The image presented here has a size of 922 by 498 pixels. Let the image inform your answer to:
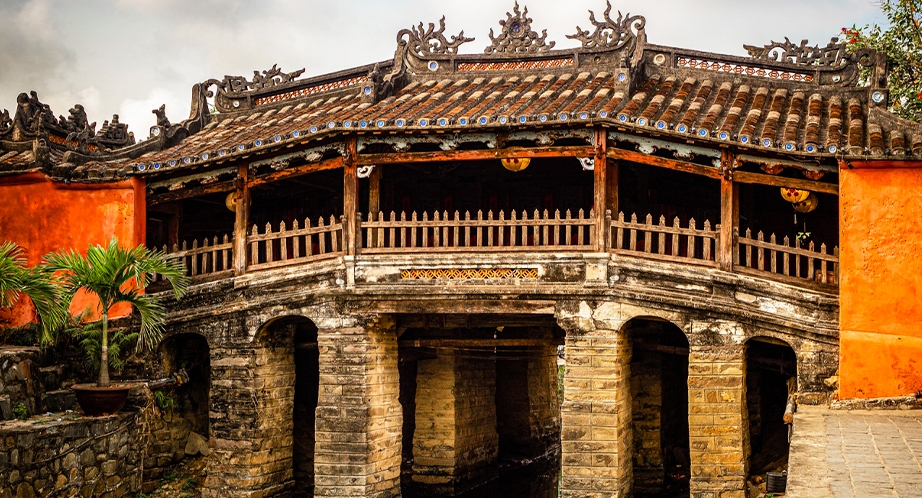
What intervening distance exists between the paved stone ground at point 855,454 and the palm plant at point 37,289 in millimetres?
9669

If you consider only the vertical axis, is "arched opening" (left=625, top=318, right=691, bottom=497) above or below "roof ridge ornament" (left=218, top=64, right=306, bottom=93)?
below

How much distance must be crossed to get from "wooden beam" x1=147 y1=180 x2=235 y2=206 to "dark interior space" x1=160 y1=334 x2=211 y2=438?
2254mm

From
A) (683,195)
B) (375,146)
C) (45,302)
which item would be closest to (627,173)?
(683,195)

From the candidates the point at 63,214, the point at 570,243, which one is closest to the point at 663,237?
the point at 570,243

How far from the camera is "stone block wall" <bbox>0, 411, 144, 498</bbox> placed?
11977mm

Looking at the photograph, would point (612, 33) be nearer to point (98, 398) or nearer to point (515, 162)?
point (515, 162)

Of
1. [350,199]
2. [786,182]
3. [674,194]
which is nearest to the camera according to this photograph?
[786,182]

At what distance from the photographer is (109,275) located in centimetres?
1363

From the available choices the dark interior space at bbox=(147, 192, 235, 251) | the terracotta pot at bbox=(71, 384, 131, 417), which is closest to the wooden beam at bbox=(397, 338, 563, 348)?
the terracotta pot at bbox=(71, 384, 131, 417)

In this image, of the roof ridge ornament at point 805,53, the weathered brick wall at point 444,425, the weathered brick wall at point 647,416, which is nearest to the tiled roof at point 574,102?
the roof ridge ornament at point 805,53

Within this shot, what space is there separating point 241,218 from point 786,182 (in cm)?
800

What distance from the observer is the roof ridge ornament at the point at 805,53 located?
14.6 m

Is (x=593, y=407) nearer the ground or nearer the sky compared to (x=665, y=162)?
nearer the ground

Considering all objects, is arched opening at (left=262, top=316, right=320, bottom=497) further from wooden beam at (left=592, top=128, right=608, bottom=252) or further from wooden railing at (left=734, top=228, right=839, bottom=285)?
wooden railing at (left=734, top=228, right=839, bottom=285)
